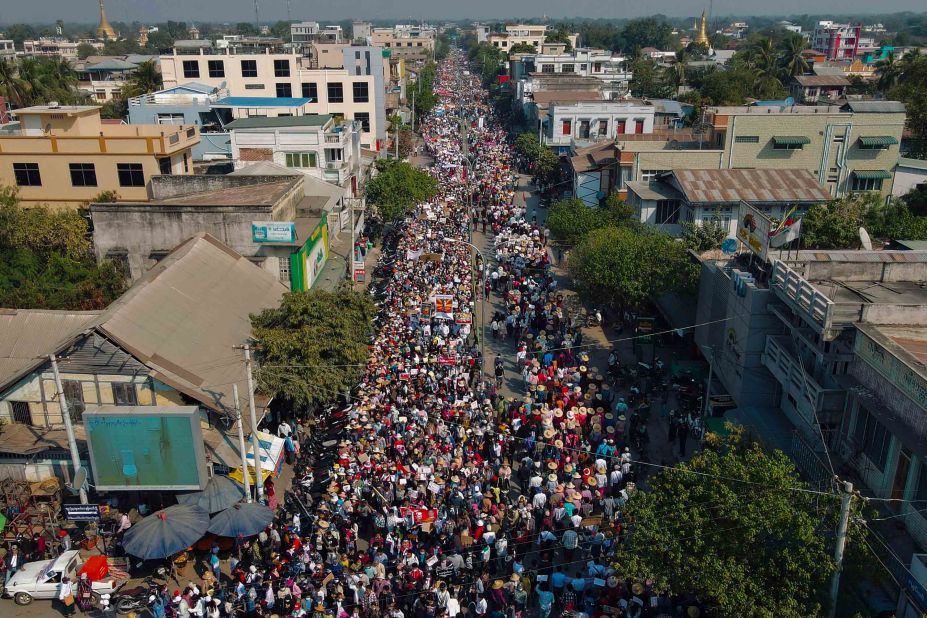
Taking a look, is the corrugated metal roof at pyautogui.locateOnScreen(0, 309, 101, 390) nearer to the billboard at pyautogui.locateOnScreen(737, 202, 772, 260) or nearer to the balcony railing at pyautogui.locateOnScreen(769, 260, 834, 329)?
the balcony railing at pyautogui.locateOnScreen(769, 260, 834, 329)

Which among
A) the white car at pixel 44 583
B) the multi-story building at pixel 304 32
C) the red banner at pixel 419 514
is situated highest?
the multi-story building at pixel 304 32

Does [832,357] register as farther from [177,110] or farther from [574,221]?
[177,110]

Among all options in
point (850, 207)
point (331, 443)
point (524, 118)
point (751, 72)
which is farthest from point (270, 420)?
point (751, 72)

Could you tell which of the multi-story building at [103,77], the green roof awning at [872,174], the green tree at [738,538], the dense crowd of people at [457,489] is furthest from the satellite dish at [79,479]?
the multi-story building at [103,77]

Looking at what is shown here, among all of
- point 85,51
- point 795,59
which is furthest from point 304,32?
point 795,59

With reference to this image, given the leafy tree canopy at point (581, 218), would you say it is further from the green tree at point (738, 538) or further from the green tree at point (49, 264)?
the green tree at point (738, 538)

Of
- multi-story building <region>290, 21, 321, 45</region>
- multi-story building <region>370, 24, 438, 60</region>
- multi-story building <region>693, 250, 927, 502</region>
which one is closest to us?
multi-story building <region>693, 250, 927, 502</region>

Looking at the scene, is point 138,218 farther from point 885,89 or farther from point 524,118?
point 885,89

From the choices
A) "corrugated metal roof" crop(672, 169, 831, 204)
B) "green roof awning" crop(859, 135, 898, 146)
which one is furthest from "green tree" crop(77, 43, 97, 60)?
"green roof awning" crop(859, 135, 898, 146)
